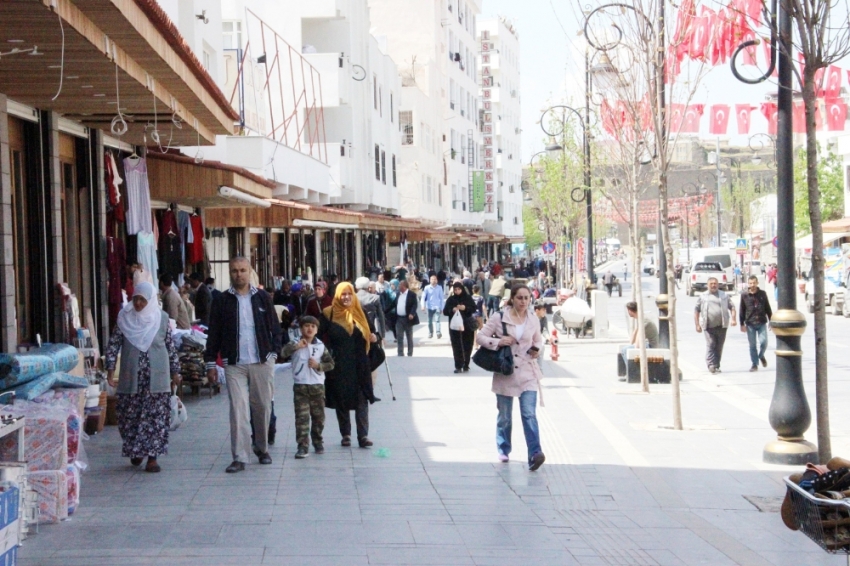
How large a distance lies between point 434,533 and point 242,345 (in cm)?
291

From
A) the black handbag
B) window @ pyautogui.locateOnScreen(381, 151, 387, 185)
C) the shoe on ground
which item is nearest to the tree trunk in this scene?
the shoe on ground

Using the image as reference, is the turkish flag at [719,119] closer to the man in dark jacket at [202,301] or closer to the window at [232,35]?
the window at [232,35]

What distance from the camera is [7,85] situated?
33.2 ft

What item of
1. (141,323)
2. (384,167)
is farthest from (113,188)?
(384,167)

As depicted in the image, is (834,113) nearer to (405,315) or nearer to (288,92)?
(288,92)

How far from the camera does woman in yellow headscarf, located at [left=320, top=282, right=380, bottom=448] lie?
10719mm

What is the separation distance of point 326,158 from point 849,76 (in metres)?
14.3

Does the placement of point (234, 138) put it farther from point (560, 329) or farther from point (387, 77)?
point (387, 77)

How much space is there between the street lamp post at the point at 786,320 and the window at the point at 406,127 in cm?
4062

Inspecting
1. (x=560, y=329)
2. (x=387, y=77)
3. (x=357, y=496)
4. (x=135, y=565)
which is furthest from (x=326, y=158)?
(x=135, y=565)

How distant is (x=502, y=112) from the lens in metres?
87.1

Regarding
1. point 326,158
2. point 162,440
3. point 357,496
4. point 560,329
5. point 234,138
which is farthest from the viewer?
point 326,158

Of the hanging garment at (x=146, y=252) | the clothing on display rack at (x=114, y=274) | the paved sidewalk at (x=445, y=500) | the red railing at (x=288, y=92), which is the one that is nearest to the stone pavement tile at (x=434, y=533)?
the paved sidewalk at (x=445, y=500)

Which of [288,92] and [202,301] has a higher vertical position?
[288,92]
